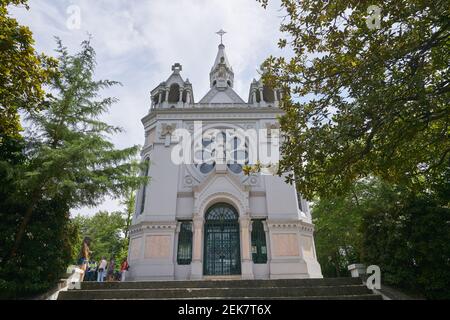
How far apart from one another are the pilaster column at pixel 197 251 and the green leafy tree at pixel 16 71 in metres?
10.7

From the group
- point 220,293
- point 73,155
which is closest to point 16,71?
point 73,155

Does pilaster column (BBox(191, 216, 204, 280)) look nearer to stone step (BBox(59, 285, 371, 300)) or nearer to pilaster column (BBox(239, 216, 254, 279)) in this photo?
pilaster column (BBox(239, 216, 254, 279))

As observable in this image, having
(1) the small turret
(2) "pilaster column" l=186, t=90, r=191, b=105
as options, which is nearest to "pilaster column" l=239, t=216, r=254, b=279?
(1) the small turret

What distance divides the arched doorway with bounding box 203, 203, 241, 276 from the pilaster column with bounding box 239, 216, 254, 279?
57cm

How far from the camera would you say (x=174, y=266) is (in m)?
16.7

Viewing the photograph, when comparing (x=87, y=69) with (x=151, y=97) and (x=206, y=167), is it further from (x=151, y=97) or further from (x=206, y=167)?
(x=151, y=97)

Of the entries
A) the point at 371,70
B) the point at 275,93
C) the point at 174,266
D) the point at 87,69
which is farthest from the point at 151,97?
the point at 371,70

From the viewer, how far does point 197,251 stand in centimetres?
1688

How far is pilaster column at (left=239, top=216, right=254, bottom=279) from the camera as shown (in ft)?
53.4

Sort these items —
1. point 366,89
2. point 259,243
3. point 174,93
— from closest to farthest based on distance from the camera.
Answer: point 366,89 < point 259,243 < point 174,93

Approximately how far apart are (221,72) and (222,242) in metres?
14.9

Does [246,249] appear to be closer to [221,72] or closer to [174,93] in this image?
[174,93]
